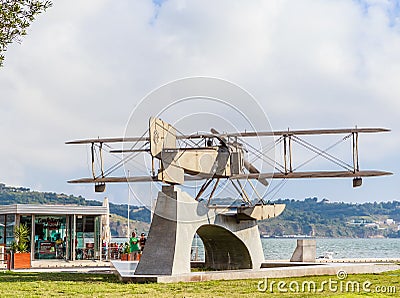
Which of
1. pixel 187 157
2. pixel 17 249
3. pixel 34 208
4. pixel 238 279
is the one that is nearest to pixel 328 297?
pixel 238 279

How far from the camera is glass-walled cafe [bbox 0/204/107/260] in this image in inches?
1665

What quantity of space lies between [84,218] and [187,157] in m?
21.6

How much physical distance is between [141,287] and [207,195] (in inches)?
239

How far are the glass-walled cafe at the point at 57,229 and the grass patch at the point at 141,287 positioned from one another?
18.4 m

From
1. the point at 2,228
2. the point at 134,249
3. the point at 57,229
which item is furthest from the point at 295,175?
the point at 2,228

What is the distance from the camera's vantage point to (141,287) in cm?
2041

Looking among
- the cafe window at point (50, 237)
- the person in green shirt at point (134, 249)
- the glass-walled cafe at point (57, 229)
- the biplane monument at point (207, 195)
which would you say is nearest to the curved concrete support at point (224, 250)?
the biplane monument at point (207, 195)

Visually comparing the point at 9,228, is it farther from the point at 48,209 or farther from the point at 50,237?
the point at 48,209

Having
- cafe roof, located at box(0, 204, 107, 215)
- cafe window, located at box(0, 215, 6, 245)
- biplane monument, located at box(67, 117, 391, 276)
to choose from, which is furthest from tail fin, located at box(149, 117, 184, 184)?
cafe window, located at box(0, 215, 6, 245)

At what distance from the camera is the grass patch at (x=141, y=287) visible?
1808 cm

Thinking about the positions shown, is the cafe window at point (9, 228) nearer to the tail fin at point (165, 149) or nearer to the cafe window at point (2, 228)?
the cafe window at point (2, 228)

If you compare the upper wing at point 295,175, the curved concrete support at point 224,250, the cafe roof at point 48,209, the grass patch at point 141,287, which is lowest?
the grass patch at point 141,287

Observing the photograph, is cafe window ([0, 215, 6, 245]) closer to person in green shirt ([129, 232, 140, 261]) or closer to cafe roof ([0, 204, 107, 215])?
cafe roof ([0, 204, 107, 215])

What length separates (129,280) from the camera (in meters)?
22.4
